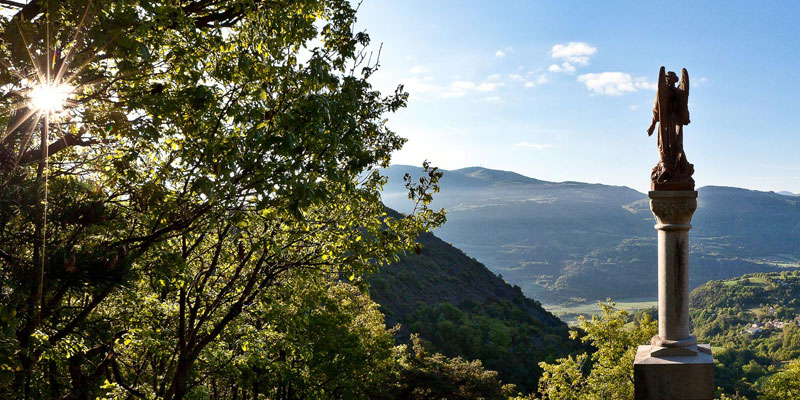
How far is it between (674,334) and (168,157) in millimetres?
6908

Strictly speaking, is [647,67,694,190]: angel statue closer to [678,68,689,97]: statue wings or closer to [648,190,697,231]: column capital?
[678,68,689,97]: statue wings

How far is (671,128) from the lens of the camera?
6.50 metres

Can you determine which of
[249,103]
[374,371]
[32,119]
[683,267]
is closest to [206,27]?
[249,103]

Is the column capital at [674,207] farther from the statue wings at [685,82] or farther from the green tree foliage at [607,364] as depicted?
the green tree foliage at [607,364]

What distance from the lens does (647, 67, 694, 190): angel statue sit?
6336 mm

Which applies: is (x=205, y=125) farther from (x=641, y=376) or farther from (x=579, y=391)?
(x=579, y=391)

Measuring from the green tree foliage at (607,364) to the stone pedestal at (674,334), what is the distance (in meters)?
13.9

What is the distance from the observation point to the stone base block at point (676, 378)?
5898 millimetres

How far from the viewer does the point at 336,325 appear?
1938cm

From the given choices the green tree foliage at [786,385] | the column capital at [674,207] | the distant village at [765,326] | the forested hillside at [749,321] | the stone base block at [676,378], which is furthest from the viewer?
the distant village at [765,326]

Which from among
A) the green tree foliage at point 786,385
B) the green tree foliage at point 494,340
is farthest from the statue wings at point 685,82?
the green tree foliage at point 494,340

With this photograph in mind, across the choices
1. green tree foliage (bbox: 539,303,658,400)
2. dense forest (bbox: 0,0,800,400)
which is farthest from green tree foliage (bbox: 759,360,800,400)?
dense forest (bbox: 0,0,800,400)

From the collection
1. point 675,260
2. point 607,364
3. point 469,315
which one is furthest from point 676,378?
point 469,315

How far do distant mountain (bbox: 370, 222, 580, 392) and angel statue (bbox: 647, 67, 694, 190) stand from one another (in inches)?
1630
